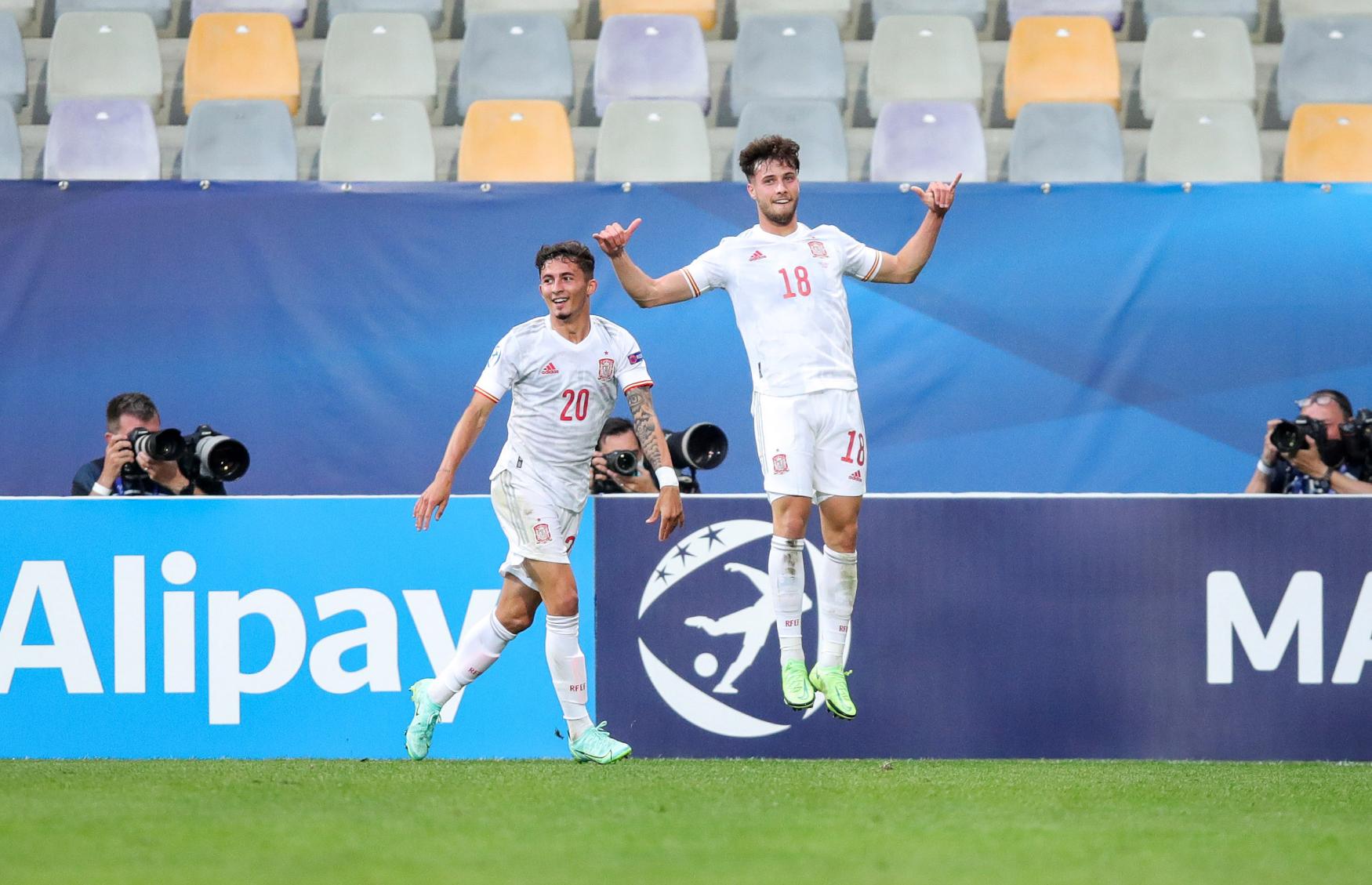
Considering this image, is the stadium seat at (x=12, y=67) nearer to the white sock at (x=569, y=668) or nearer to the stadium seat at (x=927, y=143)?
the stadium seat at (x=927, y=143)

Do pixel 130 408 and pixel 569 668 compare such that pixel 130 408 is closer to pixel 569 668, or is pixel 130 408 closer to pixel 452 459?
pixel 452 459

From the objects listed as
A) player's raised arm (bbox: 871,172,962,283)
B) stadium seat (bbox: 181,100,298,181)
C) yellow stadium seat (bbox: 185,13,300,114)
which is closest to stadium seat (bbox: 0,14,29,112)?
yellow stadium seat (bbox: 185,13,300,114)

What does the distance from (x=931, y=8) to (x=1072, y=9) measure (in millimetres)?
957

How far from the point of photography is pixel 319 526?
7.49m

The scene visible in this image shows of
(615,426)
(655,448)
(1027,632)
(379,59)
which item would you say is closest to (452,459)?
(655,448)

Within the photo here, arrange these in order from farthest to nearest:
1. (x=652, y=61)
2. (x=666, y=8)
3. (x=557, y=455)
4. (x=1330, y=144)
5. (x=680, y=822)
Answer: (x=666, y=8), (x=652, y=61), (x=1330, y=144), (x=557, y=455), (x=680, y=822)

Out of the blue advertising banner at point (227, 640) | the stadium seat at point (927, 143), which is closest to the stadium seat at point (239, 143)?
the stadium seat at point (927, 143)

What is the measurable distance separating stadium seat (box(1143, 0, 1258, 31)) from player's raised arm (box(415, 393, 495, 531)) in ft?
23.4

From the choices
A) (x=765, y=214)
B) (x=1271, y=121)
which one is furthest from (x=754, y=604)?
(x=1271, y=121)

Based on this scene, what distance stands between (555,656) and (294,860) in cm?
247

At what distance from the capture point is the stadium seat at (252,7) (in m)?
12.0

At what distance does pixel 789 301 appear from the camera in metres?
6.69

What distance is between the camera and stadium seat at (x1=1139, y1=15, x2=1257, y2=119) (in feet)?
37.7

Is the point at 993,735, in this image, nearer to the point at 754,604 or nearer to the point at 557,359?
the point at 754,604
